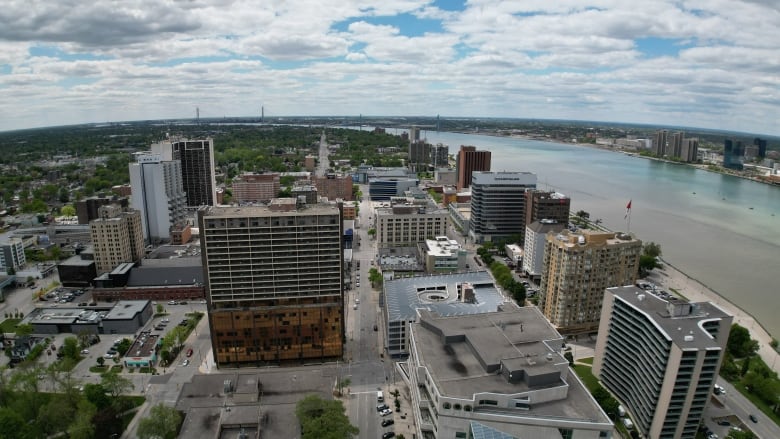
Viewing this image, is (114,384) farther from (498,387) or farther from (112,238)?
(112,238)

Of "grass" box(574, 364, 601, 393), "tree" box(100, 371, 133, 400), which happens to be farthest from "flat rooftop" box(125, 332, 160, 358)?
"grass" box(574, 364, 601, 393)

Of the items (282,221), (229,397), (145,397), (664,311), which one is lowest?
(145,397)

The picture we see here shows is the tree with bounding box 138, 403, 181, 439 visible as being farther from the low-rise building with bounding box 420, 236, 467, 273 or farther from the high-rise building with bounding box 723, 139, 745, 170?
the high-rise building with bounding box 723, 139, 745, 170

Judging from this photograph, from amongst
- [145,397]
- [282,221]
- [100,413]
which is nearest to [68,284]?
[145,397]

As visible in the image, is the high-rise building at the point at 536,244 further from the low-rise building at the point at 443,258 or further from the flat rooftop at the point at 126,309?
the flat rooftop at the point at 126,309

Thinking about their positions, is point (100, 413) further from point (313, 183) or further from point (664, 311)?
point (313, 183)
